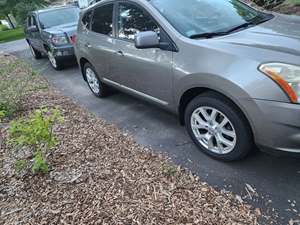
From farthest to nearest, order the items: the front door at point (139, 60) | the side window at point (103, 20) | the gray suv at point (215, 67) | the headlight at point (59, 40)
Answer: the headlight at point (59, 40) → the side window at point (103, 20) → the front door at point (139, 60) → the gray suv at point (215, 67)

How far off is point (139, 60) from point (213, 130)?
1.28 meters

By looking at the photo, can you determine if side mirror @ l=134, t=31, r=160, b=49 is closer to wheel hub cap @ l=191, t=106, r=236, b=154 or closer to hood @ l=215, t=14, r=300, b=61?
hood @ l=215, t=14, r=300, b=61

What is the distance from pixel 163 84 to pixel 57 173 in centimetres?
155

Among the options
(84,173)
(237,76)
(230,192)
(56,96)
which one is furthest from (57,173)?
(56,96)

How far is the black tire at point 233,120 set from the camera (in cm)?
288

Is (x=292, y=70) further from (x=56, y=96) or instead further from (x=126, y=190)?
(x=56, y=96)

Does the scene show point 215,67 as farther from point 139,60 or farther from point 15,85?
point 15,85

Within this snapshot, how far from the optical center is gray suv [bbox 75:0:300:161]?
259 centimetres

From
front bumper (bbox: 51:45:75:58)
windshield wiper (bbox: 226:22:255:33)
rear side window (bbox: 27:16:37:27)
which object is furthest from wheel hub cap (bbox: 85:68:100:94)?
rear side window (bbox: 27:16:37:27)

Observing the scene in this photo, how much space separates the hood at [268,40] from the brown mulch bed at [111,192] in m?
1.31

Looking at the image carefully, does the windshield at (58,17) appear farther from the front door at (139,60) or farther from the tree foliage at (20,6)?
the tree foliage at (20,6)

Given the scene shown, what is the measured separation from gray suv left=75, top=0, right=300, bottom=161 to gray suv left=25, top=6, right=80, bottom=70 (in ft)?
12.3

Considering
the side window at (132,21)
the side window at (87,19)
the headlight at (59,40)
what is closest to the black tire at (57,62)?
the headlight at (59,40)

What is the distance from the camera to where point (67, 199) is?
9.96ft
